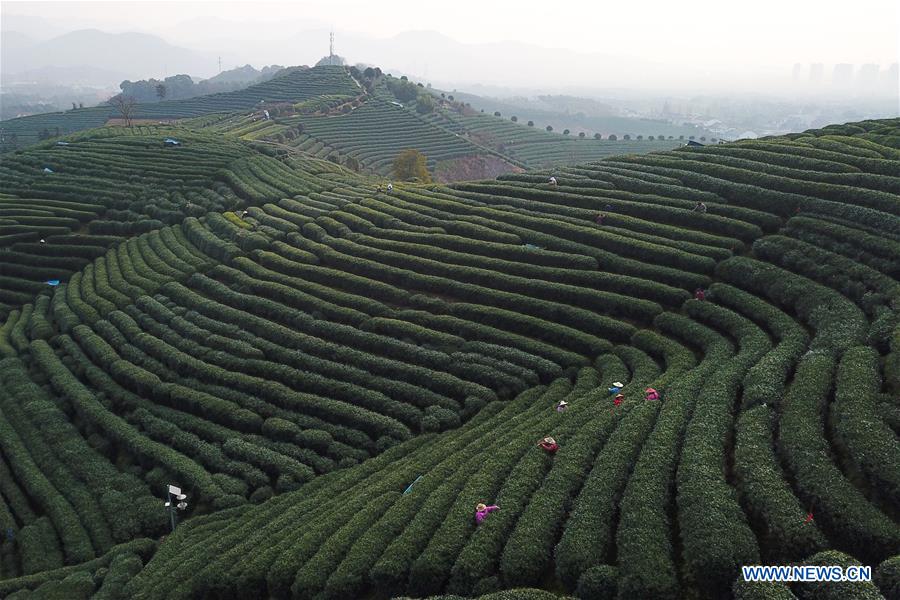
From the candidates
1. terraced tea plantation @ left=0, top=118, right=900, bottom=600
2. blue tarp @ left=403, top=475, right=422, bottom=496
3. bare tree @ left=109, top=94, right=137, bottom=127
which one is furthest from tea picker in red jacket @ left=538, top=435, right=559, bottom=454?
bare tree @ left=109, top=94, right=137, bottom=127

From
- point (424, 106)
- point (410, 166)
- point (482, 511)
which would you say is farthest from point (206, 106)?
point (482, 511)

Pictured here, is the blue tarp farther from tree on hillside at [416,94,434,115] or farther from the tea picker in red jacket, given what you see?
tree on hillside at [416,94,434,115]

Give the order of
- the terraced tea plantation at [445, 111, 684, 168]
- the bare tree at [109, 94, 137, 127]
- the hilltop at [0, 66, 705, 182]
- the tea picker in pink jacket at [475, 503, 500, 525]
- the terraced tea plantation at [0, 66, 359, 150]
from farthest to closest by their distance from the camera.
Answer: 1. the terraced tea plantation at [445, 111, 684, 168]
2. the terraced tea plantation at [0, 66, 359, 150]
3. the hilltop at [0, 66, 705, 182]
4. the bare tree at [109, 94, 137, 127]
5. the tea picker in pink jacket at [475, 503, 500, 525]

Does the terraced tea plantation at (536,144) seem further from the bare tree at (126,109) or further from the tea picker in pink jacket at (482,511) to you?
the tea picker in pink jacket at (482,511)

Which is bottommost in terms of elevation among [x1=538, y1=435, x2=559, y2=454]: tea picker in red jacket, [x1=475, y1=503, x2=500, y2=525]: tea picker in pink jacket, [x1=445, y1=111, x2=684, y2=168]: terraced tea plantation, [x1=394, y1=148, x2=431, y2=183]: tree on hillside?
[x1=475, y1=503, x2=500, y2=525]: tea picker in pink jacket

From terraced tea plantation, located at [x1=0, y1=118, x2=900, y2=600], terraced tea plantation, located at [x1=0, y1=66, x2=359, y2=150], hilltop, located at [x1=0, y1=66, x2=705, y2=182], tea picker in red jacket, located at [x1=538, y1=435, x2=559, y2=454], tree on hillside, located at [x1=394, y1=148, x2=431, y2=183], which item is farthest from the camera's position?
terraced tea plantation, located at [x1=0, y1=66, x2=359, y2=150]

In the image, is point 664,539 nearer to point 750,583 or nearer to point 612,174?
point 750,583

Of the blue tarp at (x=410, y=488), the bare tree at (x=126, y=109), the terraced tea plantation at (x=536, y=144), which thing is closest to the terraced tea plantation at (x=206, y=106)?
the bare tree at (x=126, y=109)
